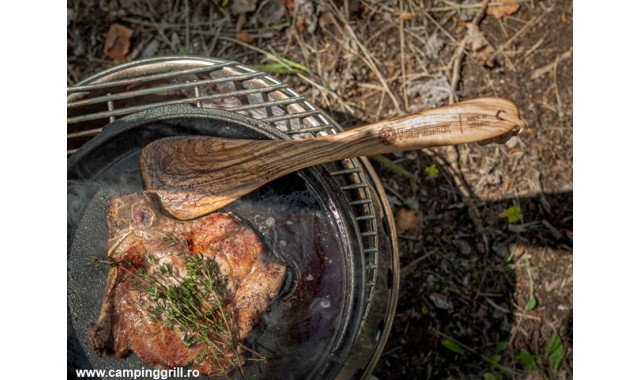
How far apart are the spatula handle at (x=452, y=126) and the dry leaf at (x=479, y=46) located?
1.54 m

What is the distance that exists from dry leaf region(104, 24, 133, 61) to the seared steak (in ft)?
5.28

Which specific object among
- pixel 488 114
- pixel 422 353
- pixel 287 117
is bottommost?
pixel 422 353

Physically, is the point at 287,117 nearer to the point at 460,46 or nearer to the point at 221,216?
the point at 221,216

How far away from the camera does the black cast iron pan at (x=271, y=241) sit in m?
2.22

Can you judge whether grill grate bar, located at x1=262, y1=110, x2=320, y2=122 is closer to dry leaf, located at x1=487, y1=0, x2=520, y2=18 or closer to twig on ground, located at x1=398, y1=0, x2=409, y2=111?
twig on ground, located at x1=398, y1=0, x2=409, y2=111

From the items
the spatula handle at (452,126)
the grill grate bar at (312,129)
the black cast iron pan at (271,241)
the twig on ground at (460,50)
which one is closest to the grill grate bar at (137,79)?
the black cast iron pan at (271,241)

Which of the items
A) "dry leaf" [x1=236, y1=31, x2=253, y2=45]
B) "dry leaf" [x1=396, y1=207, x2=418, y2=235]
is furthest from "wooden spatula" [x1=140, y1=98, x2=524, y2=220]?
"dry leaf" [x1=236, y1=31, x2=253, y2=45]

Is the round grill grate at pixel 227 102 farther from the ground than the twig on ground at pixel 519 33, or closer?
closer

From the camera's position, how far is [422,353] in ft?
10.9

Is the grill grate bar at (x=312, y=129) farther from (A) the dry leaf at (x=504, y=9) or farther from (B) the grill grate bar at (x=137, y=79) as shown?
(A) the dry leaf at (x=504, y=9)

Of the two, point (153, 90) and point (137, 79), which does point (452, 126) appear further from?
point (137, 79)
